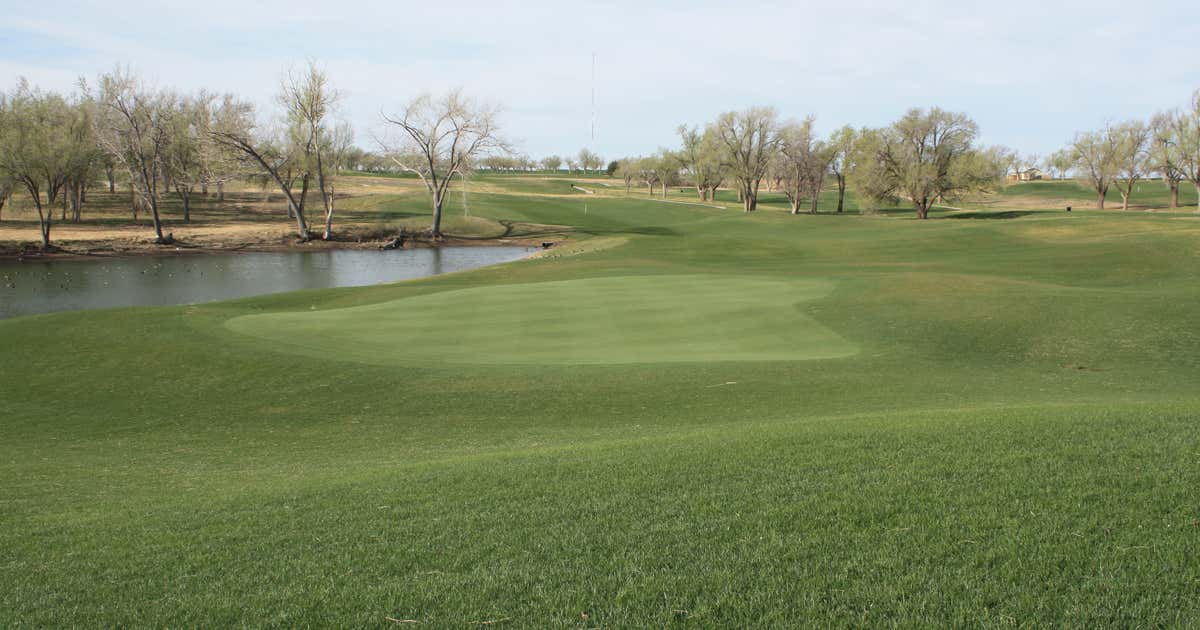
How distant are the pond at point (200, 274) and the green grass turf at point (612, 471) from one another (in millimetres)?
18805

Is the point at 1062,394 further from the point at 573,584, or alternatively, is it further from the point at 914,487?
the point at 573,584

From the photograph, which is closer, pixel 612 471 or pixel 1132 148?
pixel 612 471

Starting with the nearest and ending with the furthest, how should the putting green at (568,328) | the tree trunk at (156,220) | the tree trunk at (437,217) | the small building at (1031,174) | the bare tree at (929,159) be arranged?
the putting green at (568,328) → the tree trunk at (156,220) → the tree trunk at (437,217) → the bare tree at (929,159) → the small building at (1031,174)

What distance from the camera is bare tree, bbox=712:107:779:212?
86625 mm

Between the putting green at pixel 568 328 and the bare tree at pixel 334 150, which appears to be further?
the bare tree at pixel 334 150

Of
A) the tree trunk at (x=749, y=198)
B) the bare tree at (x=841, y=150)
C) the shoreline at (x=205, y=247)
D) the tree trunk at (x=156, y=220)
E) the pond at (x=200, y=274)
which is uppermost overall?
the bare tree at (x=841, y=150)

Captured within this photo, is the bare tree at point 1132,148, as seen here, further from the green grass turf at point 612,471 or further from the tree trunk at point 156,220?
the tree trunk at point 156,220

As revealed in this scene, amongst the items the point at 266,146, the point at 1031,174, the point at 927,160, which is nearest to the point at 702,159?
the point at 927,160

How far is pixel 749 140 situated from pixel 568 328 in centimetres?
7459

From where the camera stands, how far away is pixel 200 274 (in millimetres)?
45000

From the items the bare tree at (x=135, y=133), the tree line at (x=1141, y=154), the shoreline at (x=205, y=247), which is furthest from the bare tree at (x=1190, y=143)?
the bare tree at (x=135, y=133)

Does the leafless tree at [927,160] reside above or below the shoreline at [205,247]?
above

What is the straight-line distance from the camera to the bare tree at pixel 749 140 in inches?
3410

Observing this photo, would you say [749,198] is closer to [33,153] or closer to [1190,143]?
[1190,143]
